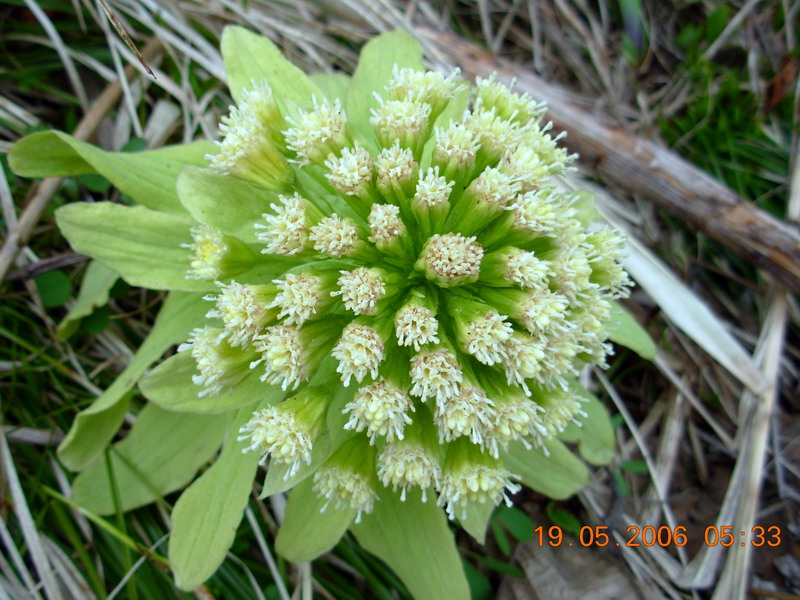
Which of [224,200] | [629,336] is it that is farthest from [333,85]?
[629,336]

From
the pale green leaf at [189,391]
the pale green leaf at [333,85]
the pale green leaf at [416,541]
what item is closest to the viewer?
the pale green leaf at [189,391]

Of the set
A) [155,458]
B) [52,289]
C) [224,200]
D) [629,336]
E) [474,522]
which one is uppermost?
[629,336]

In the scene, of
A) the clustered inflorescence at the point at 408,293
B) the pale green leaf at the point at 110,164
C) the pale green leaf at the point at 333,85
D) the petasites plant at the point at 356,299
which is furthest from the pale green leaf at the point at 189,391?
the pale green leaf at the point at 333,85

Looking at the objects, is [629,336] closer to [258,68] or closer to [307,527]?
[307,527]

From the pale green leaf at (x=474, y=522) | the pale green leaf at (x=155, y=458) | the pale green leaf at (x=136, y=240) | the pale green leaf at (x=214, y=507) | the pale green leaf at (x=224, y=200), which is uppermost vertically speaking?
the pale green leaf at (x=224, y=200)

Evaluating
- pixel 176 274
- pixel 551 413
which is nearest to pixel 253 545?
pixel 176 274
